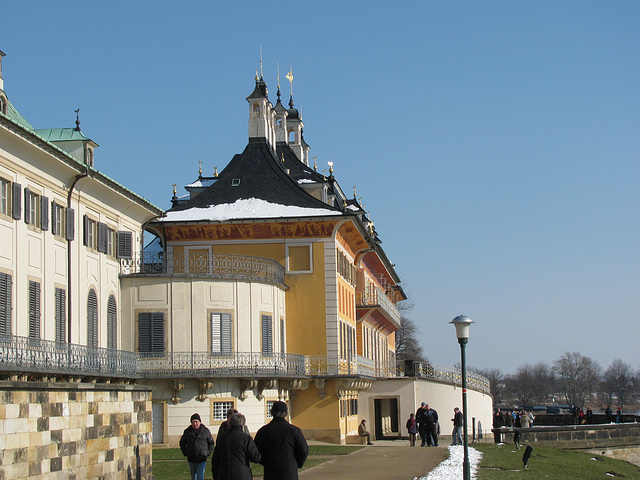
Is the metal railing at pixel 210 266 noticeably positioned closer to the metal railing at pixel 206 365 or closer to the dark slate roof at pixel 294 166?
the metal railing at pixel 206 365

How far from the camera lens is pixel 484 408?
59.3 meters

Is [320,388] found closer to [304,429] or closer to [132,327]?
[304,429]

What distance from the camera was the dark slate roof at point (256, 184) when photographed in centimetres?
4422

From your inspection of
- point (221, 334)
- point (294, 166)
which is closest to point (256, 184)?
point (294, 166)

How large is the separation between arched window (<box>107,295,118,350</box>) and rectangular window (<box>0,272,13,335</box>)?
8214 millimetres

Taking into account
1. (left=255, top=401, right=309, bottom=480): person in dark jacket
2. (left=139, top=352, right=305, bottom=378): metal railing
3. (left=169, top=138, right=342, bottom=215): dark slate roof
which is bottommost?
(left=255, top=401, right=309, bottom=480): person in dark jacket

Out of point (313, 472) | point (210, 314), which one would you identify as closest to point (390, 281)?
point (210, 314)

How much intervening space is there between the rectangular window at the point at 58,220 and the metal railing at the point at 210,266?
5.56 meters

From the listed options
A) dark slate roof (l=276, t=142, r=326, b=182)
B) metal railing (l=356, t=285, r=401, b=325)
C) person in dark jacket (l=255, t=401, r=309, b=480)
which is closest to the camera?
person in dark jacket (l=255, t=401, r=309, b=480)

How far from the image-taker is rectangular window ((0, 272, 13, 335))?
26.2m

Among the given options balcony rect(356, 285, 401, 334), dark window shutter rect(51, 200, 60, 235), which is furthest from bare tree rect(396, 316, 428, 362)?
dark window shutter rect(51, 200, 60, 235)

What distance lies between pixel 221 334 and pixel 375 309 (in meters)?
17.4

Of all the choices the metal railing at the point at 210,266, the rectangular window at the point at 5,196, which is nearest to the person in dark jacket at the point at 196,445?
the rectangular window at the point at 5,196

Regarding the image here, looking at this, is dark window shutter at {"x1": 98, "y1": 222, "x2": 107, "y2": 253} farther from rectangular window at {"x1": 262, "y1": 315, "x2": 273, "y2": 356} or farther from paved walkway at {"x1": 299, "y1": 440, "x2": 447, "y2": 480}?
paved walkway at {"x1": 299, "y1": 440, "x2": 447, "y2": 480}
